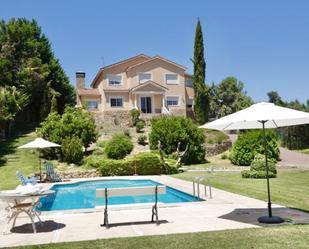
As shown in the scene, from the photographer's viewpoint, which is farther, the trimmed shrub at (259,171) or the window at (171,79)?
the window at (171,79)

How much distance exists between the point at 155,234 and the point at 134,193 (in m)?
1.44

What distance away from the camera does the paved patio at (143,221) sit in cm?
800

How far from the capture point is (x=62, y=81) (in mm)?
50469

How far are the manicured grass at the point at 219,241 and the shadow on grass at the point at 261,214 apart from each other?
1.02 meters

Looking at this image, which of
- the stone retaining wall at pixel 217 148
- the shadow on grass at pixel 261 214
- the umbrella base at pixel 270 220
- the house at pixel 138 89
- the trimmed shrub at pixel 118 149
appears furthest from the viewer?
the house at pixel 138 89

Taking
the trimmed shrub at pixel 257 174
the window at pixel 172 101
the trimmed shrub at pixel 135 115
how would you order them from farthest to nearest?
the window at pixel 172 101 → the trimmed shrub at pixel 135 115 → the trimmed shrub at pixel 257 174

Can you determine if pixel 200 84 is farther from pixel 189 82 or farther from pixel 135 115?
pixel 135 115

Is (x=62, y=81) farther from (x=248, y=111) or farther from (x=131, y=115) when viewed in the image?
(x=248, y=111)

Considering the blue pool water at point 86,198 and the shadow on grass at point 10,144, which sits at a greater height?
the shadow on grass at point 10,144

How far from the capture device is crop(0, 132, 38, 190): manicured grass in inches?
947

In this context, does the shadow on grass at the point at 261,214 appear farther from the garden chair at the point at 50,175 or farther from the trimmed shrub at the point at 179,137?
the trimmed shrub at the point at 179,137

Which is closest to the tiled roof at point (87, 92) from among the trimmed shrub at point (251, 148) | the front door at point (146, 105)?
the front door at point (146, 105)

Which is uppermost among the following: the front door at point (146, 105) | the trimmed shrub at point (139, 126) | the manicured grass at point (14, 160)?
the front door at point (146, 105)

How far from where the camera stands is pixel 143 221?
9383 mm
